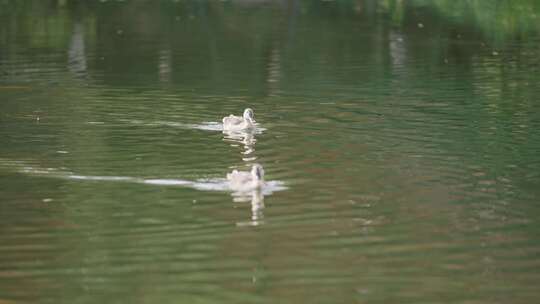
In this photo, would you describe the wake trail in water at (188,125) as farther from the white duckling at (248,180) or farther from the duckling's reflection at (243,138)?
the white duckling at (248,180)

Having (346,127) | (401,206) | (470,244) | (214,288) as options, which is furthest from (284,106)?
(214,288)

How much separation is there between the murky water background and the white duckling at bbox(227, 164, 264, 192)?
157 mm

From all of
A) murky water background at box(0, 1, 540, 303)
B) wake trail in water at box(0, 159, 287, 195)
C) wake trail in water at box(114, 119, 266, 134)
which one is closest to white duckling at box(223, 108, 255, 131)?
murky water background at box(0, 1, 540, 303)

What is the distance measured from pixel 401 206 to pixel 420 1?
119 ft

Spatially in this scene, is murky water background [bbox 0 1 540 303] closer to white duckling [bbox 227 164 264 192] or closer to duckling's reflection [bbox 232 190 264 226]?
duckling's reflection [bbox 232 190 264 226]

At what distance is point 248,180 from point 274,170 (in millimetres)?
1921

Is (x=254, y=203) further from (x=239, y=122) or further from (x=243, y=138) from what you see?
(x=239, y=122)

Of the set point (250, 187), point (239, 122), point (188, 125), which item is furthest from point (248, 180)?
point (188, 125)

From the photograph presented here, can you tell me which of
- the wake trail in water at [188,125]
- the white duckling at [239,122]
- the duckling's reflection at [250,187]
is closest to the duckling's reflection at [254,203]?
the duckling's reflection at [250,187]

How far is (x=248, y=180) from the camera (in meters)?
18.1

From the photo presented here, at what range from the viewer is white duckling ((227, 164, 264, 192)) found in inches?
711

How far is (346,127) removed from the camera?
78.3 ft

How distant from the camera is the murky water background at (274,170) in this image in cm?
1424

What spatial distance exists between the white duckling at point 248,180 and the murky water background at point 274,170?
0.16m
